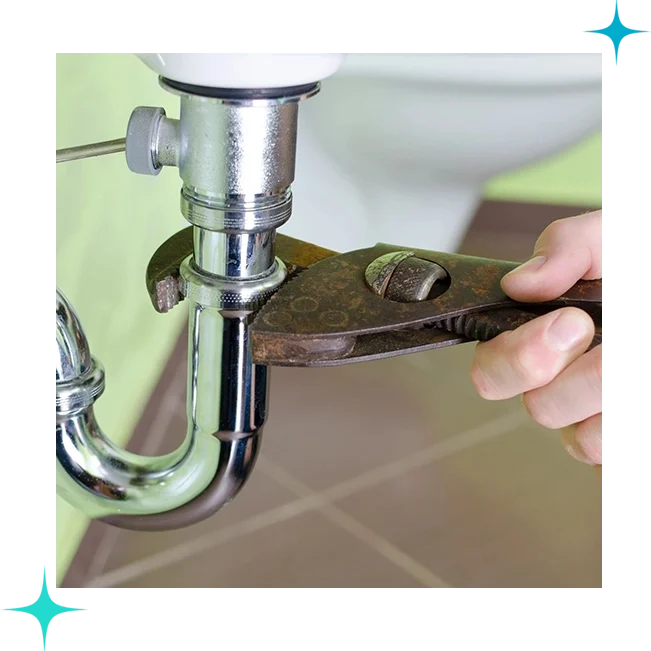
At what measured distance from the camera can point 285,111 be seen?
345 mm

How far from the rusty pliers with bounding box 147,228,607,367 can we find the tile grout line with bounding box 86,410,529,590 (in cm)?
54

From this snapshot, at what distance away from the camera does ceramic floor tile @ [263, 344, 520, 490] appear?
103cm

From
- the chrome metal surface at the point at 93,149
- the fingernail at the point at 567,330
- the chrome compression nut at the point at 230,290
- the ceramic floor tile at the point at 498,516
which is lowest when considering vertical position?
the ceramic floor tile at the point at 498,516

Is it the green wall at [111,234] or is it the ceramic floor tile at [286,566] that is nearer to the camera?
the green wall at [111,234]

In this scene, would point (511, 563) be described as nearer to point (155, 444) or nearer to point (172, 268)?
point (155, 444)

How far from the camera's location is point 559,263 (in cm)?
42

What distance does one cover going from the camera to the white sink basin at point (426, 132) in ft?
2.22

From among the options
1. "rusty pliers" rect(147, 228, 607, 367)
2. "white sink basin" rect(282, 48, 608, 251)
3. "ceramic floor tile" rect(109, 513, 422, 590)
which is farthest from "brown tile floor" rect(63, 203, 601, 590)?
"rusty pliers" rect(147, 228, 607, 367)

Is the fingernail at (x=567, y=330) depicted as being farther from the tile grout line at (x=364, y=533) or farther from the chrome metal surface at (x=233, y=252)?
the tile grout line at (x=364, y=533)

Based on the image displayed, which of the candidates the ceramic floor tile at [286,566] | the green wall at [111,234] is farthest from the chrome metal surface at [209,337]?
the ceramic floor tile at [286,566]

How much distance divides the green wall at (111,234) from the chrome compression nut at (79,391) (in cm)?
26

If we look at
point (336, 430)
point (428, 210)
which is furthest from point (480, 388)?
point (336, 430)

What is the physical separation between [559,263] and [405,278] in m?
0.09
